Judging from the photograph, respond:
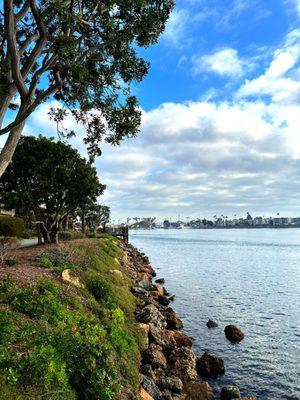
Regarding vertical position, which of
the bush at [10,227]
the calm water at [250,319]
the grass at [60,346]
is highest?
the bush at [10,227]

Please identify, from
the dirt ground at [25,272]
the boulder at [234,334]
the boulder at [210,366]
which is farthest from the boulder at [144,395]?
the boulder at [234,334]

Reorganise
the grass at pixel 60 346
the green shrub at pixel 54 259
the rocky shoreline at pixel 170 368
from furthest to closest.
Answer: the green shrub at pixel 54 259, the rocky shoreline at pixel 170 368, the grass at pixel 60 346

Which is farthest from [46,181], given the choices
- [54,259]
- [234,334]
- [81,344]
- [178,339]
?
[81,344]

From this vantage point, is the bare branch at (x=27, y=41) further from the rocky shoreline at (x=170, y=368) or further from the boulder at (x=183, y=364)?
the boulder at (x=183, y=364)

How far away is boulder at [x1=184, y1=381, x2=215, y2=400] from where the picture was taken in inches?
493

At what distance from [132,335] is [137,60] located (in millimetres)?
10185

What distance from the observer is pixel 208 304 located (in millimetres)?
28922

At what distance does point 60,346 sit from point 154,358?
636 centimetres

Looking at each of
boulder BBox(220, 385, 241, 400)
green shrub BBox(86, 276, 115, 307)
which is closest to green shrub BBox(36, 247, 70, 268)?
green shrub BBox(86, 276, 115, 307)

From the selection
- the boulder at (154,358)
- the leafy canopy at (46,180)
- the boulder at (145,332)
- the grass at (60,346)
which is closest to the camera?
the grass at (60,346)

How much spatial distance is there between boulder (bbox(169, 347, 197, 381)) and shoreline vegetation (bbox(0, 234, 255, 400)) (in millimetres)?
39

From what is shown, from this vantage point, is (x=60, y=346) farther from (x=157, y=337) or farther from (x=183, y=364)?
(x=157, y=337)

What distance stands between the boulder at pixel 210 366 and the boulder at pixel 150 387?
471cm

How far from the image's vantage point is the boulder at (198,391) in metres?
12.5
